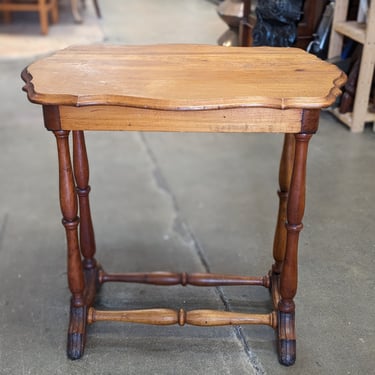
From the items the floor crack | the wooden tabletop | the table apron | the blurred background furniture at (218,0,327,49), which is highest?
the wooden tabletop

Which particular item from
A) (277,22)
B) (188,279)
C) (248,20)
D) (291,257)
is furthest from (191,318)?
(248,20)

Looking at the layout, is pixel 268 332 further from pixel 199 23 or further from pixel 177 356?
pixel 199 23

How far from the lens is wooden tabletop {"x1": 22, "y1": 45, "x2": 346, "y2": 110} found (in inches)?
47.4

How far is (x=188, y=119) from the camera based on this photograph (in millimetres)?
1242

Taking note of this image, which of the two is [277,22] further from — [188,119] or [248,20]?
[188,119]

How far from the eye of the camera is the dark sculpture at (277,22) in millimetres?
3592

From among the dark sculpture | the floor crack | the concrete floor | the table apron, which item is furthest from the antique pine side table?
the dark sculpture

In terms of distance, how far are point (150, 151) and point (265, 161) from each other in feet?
2.17

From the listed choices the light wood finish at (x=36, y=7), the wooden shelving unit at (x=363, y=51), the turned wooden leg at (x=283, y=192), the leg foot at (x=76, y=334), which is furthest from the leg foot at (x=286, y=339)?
the light wood finish at (x=36, y=7)

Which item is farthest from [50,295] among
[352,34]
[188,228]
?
[352,34]

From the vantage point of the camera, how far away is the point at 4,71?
4406 millimetres

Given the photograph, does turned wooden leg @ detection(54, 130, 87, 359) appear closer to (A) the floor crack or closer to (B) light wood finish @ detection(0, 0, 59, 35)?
(A) the floor crack

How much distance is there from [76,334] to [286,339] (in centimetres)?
60

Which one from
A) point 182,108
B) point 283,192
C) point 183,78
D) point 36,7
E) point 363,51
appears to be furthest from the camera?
point 36,7
